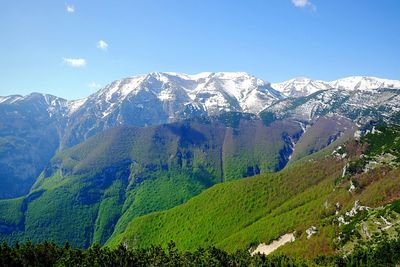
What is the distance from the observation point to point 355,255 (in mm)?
199500

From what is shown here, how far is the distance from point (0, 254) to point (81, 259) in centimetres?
3446

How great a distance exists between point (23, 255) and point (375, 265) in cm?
15395

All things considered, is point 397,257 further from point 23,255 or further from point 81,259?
point 23,255

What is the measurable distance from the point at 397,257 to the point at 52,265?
152m

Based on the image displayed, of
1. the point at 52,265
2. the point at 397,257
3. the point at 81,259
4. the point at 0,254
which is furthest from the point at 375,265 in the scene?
the point at 0,254

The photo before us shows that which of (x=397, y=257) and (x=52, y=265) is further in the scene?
(x=52, y=265)

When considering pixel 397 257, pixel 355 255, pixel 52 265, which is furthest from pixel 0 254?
pixel 397 257

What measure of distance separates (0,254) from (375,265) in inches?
6363

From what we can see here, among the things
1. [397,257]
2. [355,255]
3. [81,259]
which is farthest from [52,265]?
[397,257]

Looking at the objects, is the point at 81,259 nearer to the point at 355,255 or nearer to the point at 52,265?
the point at 52,265

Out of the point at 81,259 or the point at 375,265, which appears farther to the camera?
the point at 81,259

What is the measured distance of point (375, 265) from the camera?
608ft

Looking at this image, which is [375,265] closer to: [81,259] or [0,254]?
[81,259]

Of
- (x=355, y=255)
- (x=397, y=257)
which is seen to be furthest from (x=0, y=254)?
(x=397, y=257)
